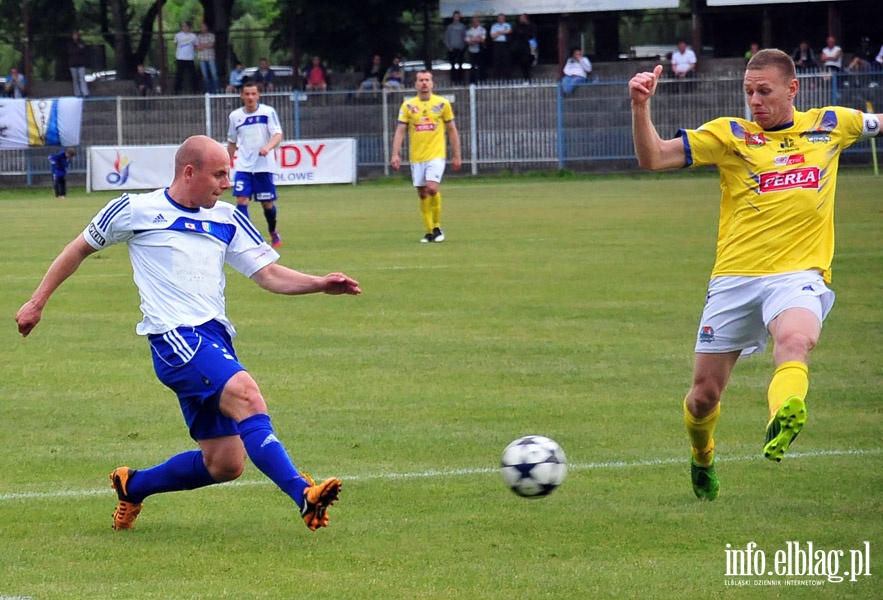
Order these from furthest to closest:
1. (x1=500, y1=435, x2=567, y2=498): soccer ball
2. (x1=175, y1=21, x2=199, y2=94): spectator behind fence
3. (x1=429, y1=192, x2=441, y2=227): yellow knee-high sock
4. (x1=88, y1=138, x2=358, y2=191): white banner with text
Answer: (x1=175, y1=21, x2=199, y2=94): spectator behind fence, (x1=88, y1=138, x2=358, y2=191): white banner with text, (x1=429, y1=192, x2=441, y2=227): yellow knee-high sock, (x1=500, y1=435, x2=567, y2=498): soccer ball

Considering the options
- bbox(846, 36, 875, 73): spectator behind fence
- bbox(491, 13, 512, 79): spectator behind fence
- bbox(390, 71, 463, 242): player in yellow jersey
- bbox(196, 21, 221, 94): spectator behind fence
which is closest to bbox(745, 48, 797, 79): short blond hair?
bbox(390, 71, 463, 242): player in yellow jersey

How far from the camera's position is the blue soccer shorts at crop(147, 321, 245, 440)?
5.54 m

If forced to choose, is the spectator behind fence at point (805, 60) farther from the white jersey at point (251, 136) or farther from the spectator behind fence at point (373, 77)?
the white jersey at point (251, 136)

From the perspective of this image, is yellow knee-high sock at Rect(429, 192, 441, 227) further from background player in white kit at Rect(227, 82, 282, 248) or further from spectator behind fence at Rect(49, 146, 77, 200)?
spectator behind fence at Rect(49, 146, 77, 200)

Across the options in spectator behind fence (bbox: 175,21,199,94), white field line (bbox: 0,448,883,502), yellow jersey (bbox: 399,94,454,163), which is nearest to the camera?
white field line (bbox: 0,448,883,502)

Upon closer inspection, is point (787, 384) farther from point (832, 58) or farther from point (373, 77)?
point (373, 77)

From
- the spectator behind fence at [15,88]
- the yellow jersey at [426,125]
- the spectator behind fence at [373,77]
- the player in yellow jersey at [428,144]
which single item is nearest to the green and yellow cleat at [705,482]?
the player in yellow jersey at [428,144]

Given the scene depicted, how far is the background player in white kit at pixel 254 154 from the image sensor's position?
61.9 ft

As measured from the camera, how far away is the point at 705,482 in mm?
6320

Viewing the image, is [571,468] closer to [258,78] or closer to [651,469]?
[651,469]

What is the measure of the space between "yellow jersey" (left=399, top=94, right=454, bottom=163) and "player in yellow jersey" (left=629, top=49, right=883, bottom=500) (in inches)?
529

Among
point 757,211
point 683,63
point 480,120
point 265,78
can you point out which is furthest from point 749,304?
point 265,78

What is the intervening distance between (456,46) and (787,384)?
33139 millimetres

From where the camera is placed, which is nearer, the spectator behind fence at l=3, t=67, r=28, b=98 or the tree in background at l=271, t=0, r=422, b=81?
the spectator behind fence at l=3, t=67, r=28, b=98
